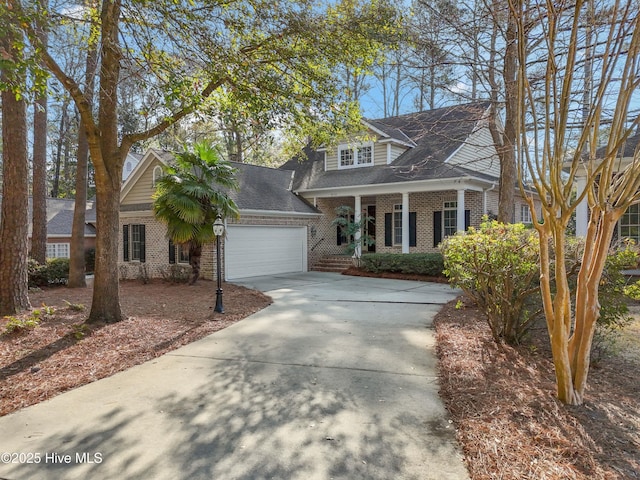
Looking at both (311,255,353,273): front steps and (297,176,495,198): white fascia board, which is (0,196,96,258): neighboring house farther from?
(297,176,495,198): white fascia board

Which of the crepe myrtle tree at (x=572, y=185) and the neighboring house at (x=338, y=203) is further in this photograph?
the neighboring house at (x=338, y=203)

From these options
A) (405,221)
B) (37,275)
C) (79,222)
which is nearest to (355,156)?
(405,221)

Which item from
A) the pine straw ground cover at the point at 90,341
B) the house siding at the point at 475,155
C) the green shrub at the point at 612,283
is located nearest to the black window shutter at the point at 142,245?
the pine straw ground cover at the point at 90,341

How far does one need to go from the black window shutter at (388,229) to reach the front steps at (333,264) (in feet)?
6.18

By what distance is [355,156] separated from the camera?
59.5 ft

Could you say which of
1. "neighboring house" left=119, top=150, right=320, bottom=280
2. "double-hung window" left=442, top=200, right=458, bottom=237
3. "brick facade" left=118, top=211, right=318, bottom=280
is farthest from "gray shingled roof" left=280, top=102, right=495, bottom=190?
"brick facade" left=118, top=211, right=318, bottom=280

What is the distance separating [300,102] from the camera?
7.50 metres

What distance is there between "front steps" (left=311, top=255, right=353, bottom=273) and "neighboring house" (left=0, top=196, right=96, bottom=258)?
11495 mm

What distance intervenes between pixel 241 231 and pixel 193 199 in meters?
2.98

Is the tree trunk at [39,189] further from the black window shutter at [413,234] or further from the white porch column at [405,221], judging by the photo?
the black window shutter at [413,234]

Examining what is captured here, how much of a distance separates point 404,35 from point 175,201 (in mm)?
6977

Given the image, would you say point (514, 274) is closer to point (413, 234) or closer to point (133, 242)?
point (413, 234)

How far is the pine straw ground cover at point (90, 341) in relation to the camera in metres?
4.48

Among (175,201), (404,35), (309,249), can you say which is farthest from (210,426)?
(309,249)
